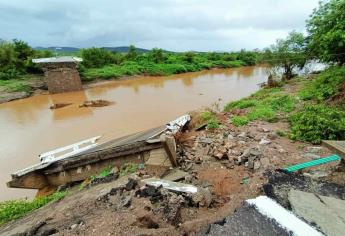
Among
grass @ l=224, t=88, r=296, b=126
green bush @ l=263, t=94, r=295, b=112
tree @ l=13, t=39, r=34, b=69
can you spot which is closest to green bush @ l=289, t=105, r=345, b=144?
grass @ l=224, t=88, r=296, b=126

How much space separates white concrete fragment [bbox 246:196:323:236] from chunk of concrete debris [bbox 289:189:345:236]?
68 millimetres

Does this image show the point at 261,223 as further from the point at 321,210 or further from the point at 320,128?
the point at 320,128

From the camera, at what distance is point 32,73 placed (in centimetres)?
2123

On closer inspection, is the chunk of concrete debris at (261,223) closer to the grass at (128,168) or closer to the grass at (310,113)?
the grass at (128,168)

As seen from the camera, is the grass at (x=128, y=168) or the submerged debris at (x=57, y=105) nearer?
the grass at (x=128, y=168)

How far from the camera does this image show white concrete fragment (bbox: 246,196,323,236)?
2.16 metres

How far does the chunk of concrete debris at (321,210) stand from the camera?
2178 millimetres

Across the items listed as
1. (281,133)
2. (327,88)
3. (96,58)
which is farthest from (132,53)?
(281,133)

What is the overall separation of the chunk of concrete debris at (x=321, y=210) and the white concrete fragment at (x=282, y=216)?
0.22 feet

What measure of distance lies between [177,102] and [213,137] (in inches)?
342

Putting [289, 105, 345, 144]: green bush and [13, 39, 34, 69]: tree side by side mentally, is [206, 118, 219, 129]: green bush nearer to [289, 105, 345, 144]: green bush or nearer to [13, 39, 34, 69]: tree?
[289, 105, 345, 144]: green bush

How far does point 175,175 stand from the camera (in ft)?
13.9

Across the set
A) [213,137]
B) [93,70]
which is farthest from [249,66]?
[213,137]

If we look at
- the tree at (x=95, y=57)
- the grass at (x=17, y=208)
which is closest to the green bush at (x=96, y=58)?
the tree at (x=95, y=57)
